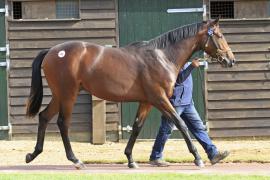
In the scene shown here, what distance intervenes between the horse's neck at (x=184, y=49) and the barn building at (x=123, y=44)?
3.99m

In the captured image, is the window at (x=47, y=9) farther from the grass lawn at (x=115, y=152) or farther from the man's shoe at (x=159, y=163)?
the man's shoe at (x=159, y=163)

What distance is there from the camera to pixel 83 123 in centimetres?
1277

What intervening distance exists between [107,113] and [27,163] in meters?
3.64

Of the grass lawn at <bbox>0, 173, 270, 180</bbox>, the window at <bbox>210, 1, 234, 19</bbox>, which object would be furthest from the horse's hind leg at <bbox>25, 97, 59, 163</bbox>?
the window at <bbox>210, 1, 234, 19</bbox>

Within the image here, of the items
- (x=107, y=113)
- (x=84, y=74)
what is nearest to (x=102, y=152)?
(x=107, y=113)

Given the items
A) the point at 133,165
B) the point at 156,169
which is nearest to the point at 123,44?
the point at 133,165

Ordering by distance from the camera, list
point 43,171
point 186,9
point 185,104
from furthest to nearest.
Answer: point 186,9 < point 185,104 < point 43,171

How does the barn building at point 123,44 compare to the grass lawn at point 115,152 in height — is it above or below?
above

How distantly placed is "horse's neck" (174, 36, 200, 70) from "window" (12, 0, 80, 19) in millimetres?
4629

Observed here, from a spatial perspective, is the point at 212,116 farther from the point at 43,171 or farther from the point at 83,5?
the point at 43,171

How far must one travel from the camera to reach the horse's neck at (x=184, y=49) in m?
8.64

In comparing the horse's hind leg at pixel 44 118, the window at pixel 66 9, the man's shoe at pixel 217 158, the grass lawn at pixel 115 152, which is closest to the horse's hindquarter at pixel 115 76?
the horse's hind leg at pixel 44 118

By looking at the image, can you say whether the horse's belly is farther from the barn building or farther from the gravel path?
the barn building

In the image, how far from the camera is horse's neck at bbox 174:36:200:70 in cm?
864
